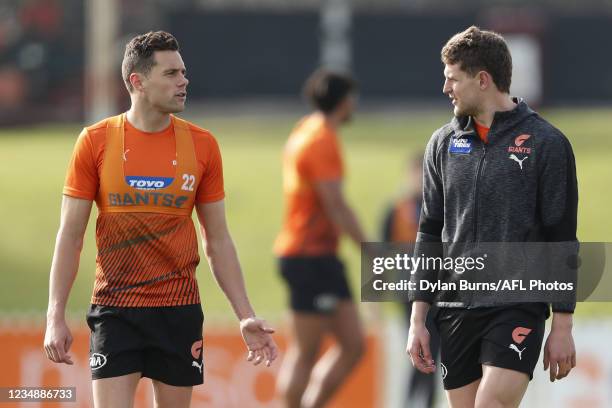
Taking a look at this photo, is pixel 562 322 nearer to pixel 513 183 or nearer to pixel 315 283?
pixel 513 183

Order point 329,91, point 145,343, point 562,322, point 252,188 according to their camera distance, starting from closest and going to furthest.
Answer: point 562,322
point 145,343
point 329,91
point 252,188

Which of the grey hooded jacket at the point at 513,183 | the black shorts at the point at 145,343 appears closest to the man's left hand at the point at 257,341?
the black shorts at the point at 145,343

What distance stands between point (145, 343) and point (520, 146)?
6.02 feet

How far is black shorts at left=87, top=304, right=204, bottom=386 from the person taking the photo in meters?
6.02

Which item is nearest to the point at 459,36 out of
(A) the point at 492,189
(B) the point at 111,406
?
(A) the point at 492,189

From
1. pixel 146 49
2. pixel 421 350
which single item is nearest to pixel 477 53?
pixel 421 350

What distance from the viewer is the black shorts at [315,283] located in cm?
960

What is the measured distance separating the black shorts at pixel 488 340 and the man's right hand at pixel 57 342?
1.63m

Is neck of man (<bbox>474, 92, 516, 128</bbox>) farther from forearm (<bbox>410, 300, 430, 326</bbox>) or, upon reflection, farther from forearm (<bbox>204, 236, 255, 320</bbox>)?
forearm (<bbox>204, 236, 255, 320</bbox>)

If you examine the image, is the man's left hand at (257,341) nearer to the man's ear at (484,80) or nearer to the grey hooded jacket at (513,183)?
the grey hooded jacket at (513,183)

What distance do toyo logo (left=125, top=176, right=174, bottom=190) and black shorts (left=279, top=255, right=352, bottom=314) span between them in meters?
3.63

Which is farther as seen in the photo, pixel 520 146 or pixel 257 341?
pixel 257 341

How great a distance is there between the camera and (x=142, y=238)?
6.06 meters

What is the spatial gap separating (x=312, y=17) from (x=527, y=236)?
30099 millimetres
